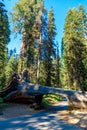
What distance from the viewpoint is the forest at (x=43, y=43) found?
145 feet

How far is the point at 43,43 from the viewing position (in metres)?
50.8

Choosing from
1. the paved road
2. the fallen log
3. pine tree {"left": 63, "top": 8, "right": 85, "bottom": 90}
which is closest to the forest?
pine tree {"left": 63, "top": 8, "right": 85, "bottom": 90}

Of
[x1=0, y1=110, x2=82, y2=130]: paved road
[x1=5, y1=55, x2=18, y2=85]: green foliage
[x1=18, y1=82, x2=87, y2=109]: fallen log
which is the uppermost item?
[x1=5, y1=55, x2=18, y2=85]: green foliage

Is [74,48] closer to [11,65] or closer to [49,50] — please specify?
[49,50]

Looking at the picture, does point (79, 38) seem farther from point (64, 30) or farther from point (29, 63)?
point (29, 63)

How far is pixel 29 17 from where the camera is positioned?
44750mm

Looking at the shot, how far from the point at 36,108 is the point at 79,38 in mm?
29743

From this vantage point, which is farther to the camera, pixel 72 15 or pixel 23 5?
pixel 72 15

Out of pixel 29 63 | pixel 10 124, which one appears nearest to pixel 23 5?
pixel 29 63

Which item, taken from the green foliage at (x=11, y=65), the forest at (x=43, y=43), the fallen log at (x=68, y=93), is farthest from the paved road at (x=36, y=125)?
the green foliage at (x=11, y=65)

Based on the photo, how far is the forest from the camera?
145 feet

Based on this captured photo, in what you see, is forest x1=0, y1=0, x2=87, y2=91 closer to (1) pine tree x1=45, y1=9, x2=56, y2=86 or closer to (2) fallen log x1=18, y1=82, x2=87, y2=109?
(1) pine tree x1=45, y1=9, x2=56, y2=86

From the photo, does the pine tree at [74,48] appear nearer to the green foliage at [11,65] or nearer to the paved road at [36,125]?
the green foliage at [11,65]

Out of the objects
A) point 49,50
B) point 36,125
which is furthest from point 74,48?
point 36,125
